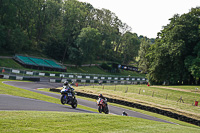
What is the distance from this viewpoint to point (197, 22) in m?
51.1

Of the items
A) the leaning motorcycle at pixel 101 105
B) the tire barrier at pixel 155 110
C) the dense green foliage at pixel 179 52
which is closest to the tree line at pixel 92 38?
the dense green foliage at pixel 179 52

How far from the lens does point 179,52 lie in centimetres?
4812

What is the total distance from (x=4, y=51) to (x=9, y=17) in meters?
10.4

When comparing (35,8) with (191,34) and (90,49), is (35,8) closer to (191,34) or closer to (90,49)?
(90,49)

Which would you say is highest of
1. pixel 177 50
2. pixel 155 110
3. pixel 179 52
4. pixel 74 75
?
pixel 177 50

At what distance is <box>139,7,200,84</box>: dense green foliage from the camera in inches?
1916

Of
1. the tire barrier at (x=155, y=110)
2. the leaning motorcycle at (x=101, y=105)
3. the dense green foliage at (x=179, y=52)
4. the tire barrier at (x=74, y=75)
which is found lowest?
the tire barrier at (x=155, y=110)

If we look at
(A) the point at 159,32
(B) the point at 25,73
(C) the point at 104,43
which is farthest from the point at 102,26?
(B) the point at 25,73

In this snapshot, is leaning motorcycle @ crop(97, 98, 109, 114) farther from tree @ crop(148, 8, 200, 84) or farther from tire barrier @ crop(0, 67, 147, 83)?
tree @ crop(148, 8, 200, 84)

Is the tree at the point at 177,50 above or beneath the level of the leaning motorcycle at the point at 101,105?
above

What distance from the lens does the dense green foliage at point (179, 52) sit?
48.7 metres

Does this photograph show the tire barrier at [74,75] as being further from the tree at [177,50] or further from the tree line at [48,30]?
the tree line at [48,30]

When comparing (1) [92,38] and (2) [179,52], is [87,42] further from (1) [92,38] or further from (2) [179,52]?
(2) [179,52]

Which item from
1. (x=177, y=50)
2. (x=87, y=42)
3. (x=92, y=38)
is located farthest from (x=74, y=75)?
(x=92, y=38)
